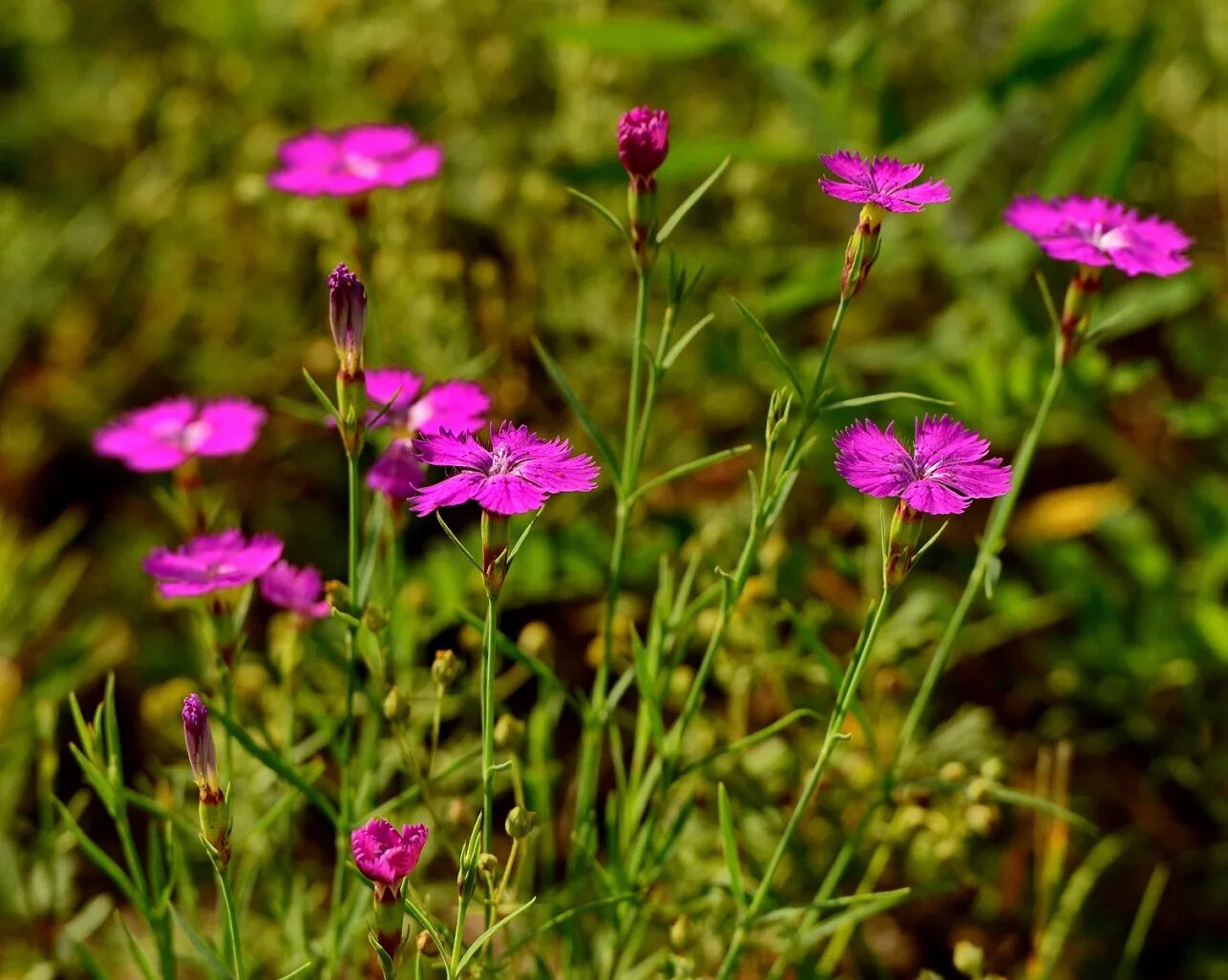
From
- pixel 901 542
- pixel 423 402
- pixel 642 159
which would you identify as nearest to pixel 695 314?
pixel 423 402

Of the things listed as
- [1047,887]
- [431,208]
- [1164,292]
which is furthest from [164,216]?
[1047,887]

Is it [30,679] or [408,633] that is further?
[30,679]

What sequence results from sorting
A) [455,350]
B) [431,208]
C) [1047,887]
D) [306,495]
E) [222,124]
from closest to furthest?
1. [1047,887]
2. [455,350]
3. [431,208]
4. [306,495]
5. [222,124]

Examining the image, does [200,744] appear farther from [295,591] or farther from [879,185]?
[879,185]

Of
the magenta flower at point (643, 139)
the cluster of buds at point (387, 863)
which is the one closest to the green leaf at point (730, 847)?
the cluster of buds at point (387, 863)

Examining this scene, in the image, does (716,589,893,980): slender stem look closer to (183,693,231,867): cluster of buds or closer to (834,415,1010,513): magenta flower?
(834,415,1010,513): magenta flower

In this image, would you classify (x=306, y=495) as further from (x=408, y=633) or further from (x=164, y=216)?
(x=408, y=633)

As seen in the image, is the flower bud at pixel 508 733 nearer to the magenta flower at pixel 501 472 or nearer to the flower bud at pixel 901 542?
the magenta flower at pixel 501 472
